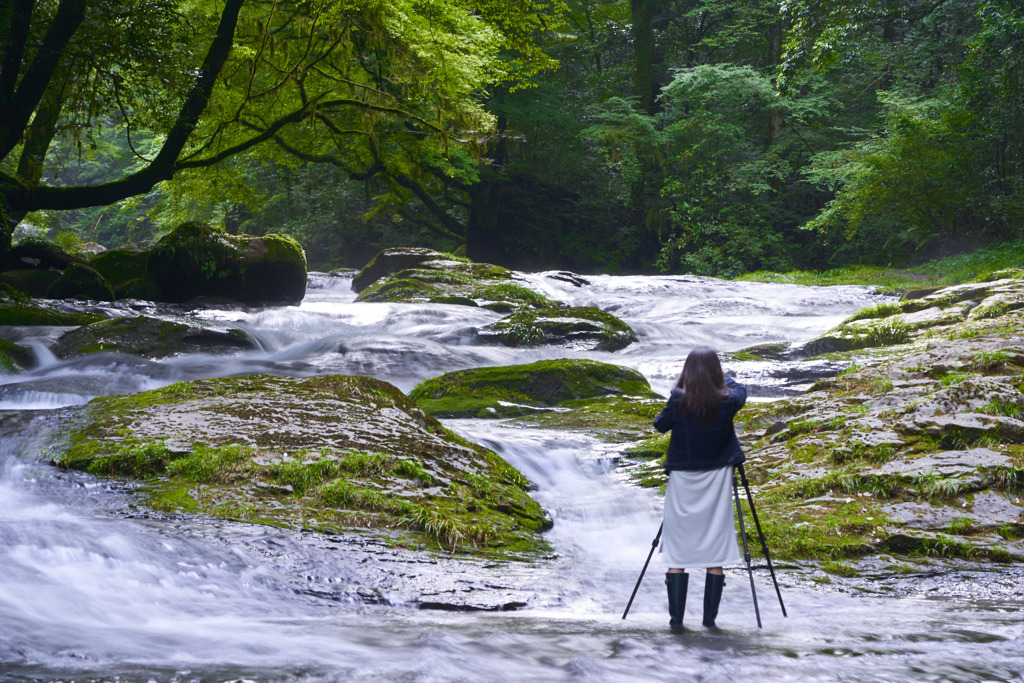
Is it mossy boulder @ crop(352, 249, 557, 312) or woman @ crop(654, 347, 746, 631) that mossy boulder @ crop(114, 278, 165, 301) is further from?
woman @ crop(654, 347, 746, 631)

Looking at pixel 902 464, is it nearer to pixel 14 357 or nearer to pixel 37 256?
pixel 14 357

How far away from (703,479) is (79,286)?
1617 centimetres

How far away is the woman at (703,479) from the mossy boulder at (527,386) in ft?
20.2

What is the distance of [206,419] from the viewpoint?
23.0 ft

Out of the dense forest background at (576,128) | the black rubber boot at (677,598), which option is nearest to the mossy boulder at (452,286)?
the dense forest background at (576,128)

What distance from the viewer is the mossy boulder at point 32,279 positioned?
17411 mm

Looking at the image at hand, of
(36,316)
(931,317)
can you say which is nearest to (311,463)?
(36,316)

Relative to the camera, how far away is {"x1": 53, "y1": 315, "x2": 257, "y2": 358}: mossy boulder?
39.6 ft

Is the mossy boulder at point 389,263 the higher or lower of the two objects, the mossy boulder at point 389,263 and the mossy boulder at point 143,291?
the higher

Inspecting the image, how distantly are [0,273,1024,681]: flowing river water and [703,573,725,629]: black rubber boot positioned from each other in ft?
0.35

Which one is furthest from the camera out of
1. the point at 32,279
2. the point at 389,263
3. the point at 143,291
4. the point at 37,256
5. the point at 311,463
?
the point at 389,263

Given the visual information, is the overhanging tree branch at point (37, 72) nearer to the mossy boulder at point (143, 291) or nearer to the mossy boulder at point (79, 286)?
the mossy boulder at point (79, 286)

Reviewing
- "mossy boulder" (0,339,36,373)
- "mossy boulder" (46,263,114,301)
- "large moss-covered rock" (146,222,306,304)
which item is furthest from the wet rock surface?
"mossy boulder" (0,339,36,373)

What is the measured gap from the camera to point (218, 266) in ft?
59.3
